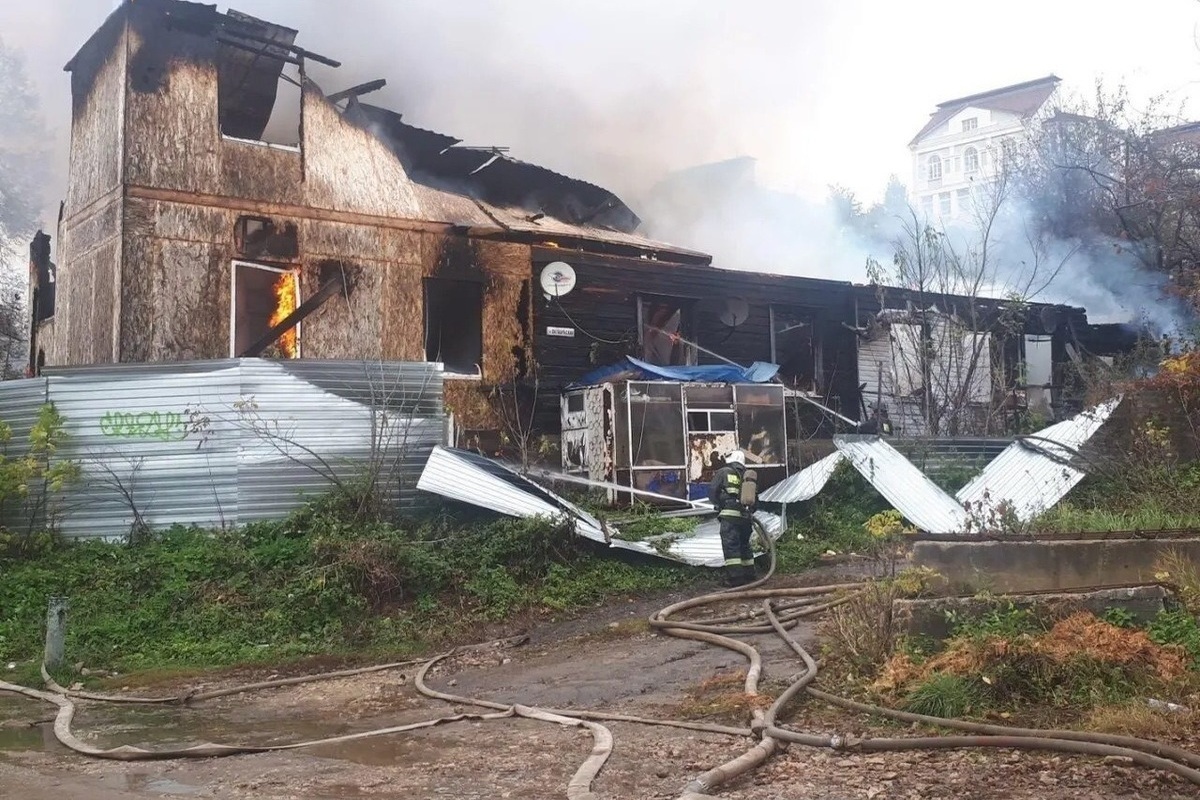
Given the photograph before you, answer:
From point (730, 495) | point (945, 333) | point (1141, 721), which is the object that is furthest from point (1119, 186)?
point (1141, 721)

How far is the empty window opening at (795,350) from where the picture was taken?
19.4m

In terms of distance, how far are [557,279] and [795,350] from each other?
5.73 meters

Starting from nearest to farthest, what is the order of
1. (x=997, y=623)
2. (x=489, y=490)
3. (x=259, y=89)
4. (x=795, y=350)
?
(x=997, y=623)
(x=489, y=490)
(x=259, y=89)
(x=795, y=350)

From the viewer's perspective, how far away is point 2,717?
7.14 meters

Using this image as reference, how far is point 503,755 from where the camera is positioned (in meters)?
5.55

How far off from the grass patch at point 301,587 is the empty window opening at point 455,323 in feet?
17.4

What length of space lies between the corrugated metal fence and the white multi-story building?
4431cm

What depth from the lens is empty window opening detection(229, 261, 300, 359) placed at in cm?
1500

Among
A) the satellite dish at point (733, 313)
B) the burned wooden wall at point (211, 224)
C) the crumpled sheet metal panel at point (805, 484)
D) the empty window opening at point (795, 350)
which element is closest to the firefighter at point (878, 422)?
the empty window opening at point (795, 350)

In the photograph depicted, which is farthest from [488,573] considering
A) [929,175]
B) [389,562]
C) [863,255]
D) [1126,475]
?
[929,175]

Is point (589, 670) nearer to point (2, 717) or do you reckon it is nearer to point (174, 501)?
point (2, 717)

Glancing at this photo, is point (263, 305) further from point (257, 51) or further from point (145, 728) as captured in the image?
point (145, 728)

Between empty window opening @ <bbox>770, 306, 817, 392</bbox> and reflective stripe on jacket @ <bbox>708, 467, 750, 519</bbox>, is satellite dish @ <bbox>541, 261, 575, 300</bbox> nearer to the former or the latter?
empty window opening @ <bbox>770, 306, 817, 392</bbox>

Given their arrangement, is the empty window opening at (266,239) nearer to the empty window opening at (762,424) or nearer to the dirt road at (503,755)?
the empty window opening at (762,424)
